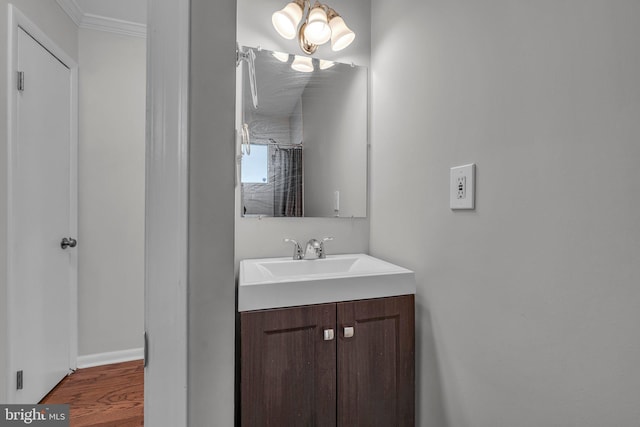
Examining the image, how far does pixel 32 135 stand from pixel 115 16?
99 cm

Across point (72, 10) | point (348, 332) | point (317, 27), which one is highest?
point (72, 10)

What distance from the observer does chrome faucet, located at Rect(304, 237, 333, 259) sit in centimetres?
144

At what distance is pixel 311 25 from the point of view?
141 centimetres

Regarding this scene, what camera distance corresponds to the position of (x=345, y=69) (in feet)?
5.24

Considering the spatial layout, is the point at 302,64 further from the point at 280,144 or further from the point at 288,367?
the point at 288,367

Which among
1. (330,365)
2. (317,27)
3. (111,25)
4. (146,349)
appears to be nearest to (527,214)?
(330,365)

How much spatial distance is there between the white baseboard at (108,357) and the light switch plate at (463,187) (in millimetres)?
2255

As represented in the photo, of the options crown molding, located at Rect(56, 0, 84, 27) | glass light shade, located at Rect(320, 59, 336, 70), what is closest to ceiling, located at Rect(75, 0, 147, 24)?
crown molding, located at Rect(56, 0, 84, 27)

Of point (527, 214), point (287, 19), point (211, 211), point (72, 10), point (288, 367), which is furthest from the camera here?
point (72, 10)

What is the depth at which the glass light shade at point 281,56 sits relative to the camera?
147 cm

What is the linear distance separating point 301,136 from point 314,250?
0.59 metres

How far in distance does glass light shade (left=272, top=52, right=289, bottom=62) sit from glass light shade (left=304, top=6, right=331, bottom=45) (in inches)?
5.5

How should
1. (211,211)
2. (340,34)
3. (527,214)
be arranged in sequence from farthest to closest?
(340,34) < (527,214) < (211,211)

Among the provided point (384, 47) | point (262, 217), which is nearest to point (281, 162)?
point (262, 217)
